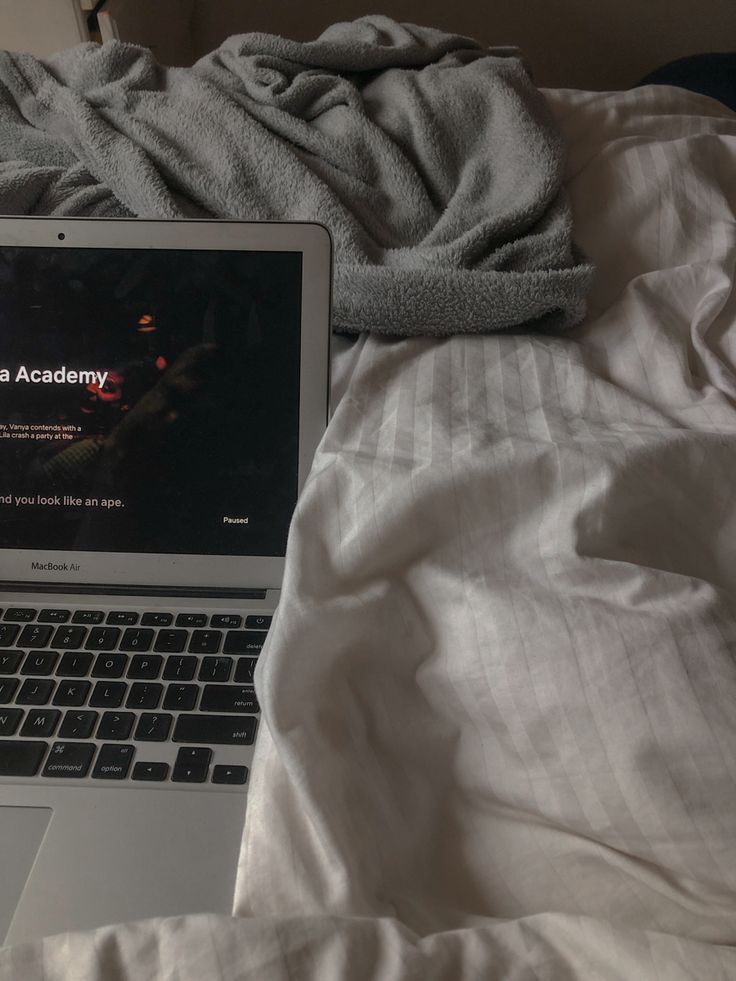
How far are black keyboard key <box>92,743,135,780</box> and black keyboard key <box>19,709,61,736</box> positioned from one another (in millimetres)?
37

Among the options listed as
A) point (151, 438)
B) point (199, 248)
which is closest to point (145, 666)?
point (151, 438)

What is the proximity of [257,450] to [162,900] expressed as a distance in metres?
0.29

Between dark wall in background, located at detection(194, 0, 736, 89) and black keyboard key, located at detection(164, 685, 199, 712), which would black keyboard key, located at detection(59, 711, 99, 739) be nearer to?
black keyboard key, located at detection(164, 685, 199, 712)

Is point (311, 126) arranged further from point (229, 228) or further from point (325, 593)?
point (325, 593)

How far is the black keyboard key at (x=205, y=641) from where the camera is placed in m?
0.54

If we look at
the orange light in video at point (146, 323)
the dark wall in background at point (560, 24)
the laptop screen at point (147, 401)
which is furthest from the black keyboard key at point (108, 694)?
the dark wall in background at point (560, 24)

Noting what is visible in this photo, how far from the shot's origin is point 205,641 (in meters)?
0.55

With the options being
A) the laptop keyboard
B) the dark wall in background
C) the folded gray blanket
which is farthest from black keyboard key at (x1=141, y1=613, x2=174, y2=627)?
the dark wall in background

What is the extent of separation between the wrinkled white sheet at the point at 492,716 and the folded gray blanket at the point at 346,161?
0.12 metres

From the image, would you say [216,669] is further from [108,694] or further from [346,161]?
[346,161]

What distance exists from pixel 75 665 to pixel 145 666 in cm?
4

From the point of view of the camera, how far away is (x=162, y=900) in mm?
409

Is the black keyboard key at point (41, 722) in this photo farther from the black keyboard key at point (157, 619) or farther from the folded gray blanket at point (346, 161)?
the folded gray blanket at point (346, 161)

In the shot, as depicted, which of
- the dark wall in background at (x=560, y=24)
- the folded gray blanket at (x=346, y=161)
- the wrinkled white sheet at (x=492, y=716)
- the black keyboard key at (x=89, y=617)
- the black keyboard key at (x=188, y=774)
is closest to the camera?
the wrinkled white sheet at (x=492, y=716)
